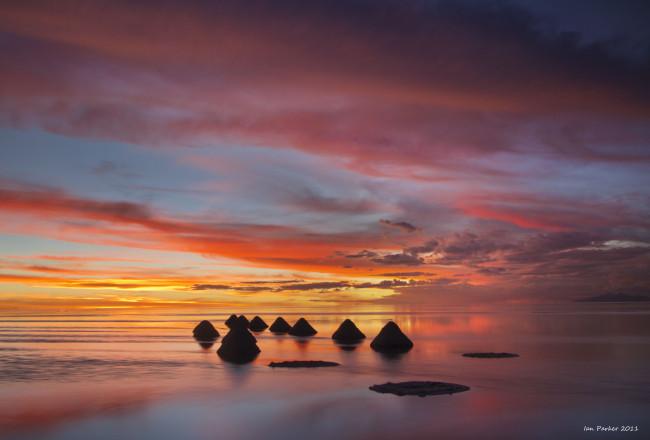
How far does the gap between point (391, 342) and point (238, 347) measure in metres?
15.0

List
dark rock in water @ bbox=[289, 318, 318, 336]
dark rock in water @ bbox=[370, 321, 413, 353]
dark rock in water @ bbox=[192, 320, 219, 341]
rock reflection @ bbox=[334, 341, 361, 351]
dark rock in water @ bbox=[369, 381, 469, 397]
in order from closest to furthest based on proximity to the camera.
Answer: dark rock in water @ bbox=[369, 381, 469, 397] → dark rock in water @ bbox=[370, 321, 413, 353] → rock reflection @ bbox=[334, 341, 361, 351] → dark rock in water @ bbox=[192, 320, 219, 341] → dark rock in water @ bbox=[289, 318, 318, 336]

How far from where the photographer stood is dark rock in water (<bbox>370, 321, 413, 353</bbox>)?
50.6 m

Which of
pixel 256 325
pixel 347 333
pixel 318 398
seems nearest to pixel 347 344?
pixel 347 333

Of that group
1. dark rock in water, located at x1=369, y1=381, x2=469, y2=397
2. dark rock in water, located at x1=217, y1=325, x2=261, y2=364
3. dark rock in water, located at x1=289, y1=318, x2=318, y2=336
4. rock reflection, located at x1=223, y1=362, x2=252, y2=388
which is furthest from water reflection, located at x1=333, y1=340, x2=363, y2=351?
dark rock in water, located at x1=369, y1=381, x2=469, y2=397

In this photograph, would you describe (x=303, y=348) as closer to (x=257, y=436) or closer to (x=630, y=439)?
(x=257, y=436)

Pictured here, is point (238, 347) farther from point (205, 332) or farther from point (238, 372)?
point (205, 332)

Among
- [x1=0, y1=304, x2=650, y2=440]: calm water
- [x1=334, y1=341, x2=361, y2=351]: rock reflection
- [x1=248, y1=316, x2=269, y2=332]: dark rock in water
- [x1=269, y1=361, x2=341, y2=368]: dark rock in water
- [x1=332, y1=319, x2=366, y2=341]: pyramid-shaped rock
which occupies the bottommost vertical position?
[x1=0, y1=304, x2=650, y2=440]: calm water

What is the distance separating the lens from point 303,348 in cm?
5609

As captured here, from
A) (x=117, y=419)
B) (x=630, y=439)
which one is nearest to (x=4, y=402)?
(x=117, y=419)

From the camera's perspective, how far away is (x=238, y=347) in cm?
4372

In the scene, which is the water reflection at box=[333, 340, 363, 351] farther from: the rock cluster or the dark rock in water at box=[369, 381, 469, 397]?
the dark rock in water at box=[369, 381, 469, 397]

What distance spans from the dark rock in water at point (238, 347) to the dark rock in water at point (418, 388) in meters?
17.4

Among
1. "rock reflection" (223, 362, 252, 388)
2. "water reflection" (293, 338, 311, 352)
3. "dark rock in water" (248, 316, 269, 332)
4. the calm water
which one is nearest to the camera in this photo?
the calm water

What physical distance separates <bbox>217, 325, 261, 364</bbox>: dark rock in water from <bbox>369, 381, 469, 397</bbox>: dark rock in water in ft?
57.1
